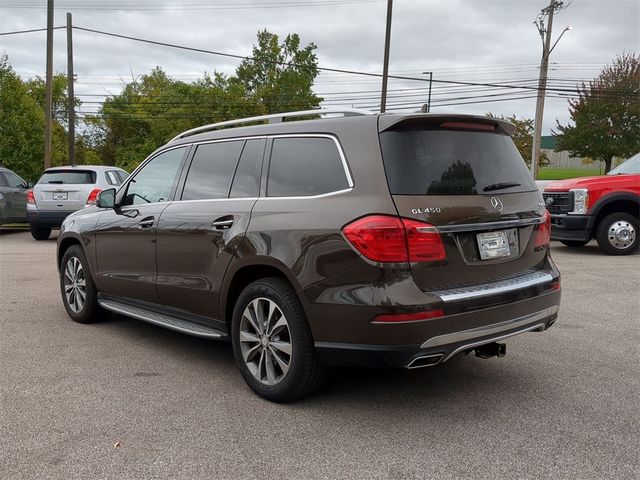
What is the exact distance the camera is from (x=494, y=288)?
3410 millimetres

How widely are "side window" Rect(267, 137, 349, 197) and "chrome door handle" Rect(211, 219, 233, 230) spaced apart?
13.7 inches

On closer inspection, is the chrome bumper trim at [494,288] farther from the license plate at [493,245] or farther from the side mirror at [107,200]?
the side mirror at [107,200]

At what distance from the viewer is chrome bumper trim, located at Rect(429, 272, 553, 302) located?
3.20 meters

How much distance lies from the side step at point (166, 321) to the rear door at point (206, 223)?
11 centimetres

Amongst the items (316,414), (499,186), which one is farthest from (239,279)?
(499,186)

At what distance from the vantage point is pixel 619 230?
10.3 m

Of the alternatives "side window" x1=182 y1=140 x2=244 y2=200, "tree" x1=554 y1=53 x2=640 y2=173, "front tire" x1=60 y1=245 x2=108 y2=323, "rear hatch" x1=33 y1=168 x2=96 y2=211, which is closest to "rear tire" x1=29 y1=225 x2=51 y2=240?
"rear hatch" x1=33 y1=168 x2=96 y2=211

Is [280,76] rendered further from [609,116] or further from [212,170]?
[212,170]

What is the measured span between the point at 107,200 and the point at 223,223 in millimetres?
1890

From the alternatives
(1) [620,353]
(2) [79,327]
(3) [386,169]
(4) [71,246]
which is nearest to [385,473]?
(3) [386,169]

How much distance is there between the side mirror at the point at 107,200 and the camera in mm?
5277

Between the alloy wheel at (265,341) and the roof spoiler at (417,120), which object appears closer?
the roof spoiler at (417,120)

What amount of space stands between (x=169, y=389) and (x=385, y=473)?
5.69 feet

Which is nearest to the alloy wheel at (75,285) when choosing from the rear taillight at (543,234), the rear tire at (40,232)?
the rear taillight at (543,234)
